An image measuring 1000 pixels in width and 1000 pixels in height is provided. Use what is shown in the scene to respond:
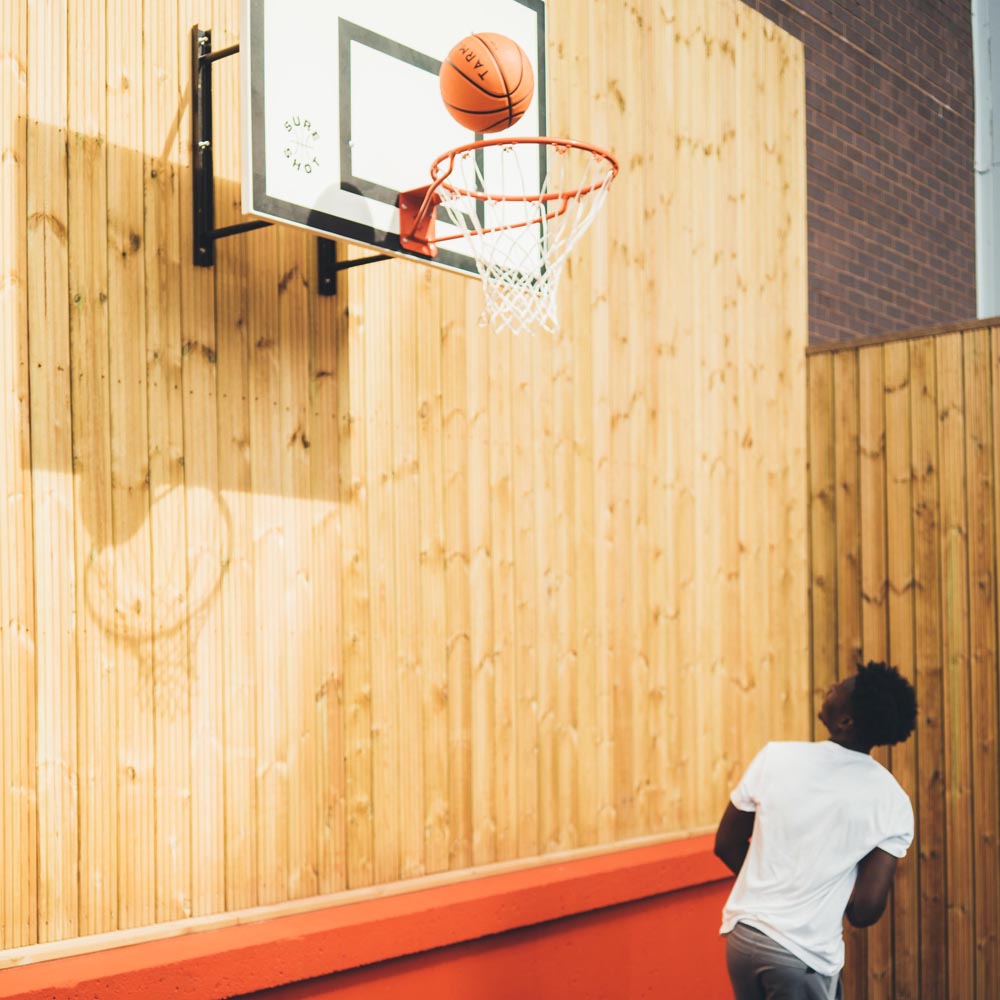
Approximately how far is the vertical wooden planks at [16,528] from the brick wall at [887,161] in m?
4.61

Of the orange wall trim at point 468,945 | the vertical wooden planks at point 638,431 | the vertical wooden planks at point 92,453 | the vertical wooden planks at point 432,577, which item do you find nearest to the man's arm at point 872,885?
the orange wall trim at point 468,945

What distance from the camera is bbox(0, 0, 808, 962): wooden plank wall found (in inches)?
154

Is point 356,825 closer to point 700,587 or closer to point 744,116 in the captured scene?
point 700,587

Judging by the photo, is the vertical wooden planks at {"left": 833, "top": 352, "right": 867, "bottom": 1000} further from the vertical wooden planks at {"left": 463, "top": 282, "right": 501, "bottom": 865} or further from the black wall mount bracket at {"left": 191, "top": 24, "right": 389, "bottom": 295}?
the black wall mount bracket at {"left": 191, "top": 24, "right": 389, "bottom": 295}

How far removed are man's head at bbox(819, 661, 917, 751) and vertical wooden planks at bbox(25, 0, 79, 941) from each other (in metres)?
2.20

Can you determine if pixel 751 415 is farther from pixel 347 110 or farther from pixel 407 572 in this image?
pixel 347 110


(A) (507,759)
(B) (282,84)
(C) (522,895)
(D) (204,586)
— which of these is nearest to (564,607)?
(A) (507,759)

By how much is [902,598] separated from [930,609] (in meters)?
0.15

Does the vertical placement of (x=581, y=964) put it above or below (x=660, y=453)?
below

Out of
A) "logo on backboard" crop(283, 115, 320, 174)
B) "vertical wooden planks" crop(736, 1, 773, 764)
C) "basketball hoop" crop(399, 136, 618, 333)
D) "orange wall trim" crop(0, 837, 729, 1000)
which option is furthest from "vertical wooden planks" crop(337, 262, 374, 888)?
"vertical wooden planks" crop(736, 1, 773, 764)

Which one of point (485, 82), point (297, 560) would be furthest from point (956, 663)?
point (485, 82)

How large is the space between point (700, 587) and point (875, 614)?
969 mm

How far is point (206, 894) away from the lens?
13.7 feet

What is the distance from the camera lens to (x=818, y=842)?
12.3 ft
